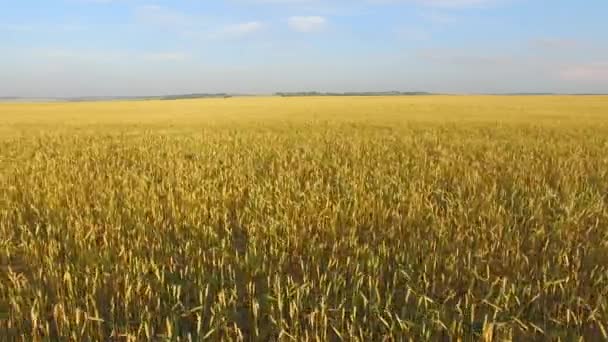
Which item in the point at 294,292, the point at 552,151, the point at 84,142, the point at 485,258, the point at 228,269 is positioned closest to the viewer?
the point at 294,292

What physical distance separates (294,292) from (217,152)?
6.52 meters

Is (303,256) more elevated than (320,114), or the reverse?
(320,114)

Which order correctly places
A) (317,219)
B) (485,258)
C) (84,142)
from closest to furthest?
(485,258) < (317,219) < (84,142)

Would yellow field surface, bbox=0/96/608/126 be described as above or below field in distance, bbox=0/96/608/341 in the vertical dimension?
above

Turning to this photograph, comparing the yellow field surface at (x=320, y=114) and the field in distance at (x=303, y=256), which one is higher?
the yellow field surface at (x=320, y=114)

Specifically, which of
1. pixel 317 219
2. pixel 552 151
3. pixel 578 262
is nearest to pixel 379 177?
pixel 317 219

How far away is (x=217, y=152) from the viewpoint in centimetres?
857

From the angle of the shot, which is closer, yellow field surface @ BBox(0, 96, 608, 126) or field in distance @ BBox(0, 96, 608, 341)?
field in distance @ BBox(0, 96, 608, 341)

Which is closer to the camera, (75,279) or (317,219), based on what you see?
(75,279)

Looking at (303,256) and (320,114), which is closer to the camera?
(303,256)

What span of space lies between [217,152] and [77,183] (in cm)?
329

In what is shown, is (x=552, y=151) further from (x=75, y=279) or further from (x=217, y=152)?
(x=75, y=279)

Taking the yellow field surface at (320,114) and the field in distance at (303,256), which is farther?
the yellow field surface at (320,114)

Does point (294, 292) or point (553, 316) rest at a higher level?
point (294, 292)
